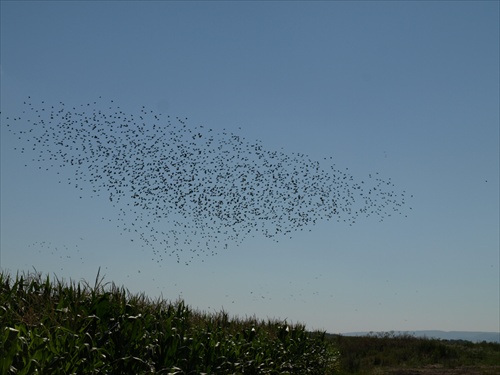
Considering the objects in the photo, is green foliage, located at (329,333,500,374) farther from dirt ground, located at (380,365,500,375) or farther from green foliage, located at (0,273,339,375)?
green foliage, located at (0,273,339,375)

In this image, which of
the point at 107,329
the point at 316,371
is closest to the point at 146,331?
the point at 107,329

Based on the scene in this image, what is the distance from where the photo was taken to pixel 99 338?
10.0 meters

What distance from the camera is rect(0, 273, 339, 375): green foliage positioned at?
812 centimetres

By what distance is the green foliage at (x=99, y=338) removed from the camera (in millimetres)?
8125

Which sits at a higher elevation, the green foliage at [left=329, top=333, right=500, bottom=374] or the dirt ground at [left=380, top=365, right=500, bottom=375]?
the green foliage at [left=329, top=333, right=500, bottom=374]

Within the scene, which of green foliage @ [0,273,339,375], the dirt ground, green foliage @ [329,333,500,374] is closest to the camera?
green foliage @ [0,273,339,375]

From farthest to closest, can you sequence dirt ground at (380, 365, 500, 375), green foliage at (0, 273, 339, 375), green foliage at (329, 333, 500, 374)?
green foliage at (329, 333, 500, 374), dirt ground at (380, 365, 500, 375), green foliage at (0, 273, 339, 375)

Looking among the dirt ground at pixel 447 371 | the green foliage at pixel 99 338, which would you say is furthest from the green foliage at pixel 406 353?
the green foliage at pixel 99 338

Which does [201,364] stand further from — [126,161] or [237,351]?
[126,161]

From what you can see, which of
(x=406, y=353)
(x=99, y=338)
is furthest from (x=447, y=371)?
(x=99, y=338)

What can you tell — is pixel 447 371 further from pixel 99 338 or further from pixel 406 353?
pixel 99 338

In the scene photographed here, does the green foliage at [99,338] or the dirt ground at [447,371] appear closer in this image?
the green foliage at [99,338]

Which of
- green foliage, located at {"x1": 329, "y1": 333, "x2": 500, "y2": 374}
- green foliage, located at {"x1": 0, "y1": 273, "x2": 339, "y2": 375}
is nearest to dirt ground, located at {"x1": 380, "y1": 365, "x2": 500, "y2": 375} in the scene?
green foliage, located at {"x1": 329, "y1": 333, "x2": 500, "y2": 374}

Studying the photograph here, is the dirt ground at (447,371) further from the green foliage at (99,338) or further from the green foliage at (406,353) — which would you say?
the green foliage at (99,338)
